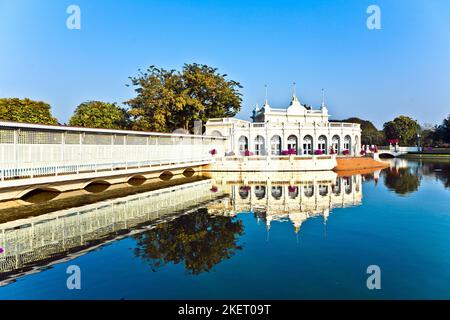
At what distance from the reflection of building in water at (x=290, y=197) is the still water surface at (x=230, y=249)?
16 centimetres

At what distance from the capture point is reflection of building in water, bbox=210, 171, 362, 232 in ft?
53.2

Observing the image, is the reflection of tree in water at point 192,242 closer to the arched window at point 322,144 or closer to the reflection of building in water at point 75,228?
the reflection of building in water at point 75,228

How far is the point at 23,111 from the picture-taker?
4888cm

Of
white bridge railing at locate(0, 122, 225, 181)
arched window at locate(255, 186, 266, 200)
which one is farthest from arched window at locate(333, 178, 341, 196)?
white bridge railing at locate(0, 122, 225, 181)

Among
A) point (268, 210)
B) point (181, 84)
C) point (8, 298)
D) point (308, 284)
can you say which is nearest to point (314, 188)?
point (268, 210)

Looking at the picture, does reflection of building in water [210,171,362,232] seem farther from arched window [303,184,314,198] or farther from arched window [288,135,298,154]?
arched window [288,135,298,154]

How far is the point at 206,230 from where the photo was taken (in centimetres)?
1289

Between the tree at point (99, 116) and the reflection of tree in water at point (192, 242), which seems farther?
the tree at point (99, 116)

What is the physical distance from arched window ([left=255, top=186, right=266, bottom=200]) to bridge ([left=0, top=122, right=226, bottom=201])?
9284 millimetres

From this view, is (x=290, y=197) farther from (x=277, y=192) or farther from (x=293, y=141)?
(x=293, y=141)

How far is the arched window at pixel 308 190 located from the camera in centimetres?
2142

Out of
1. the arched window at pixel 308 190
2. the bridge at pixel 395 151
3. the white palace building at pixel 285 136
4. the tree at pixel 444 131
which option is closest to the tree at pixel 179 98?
the white palace building at pixel 285 136

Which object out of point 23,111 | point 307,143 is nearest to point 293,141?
point 307,143

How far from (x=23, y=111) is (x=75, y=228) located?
44610 mm
